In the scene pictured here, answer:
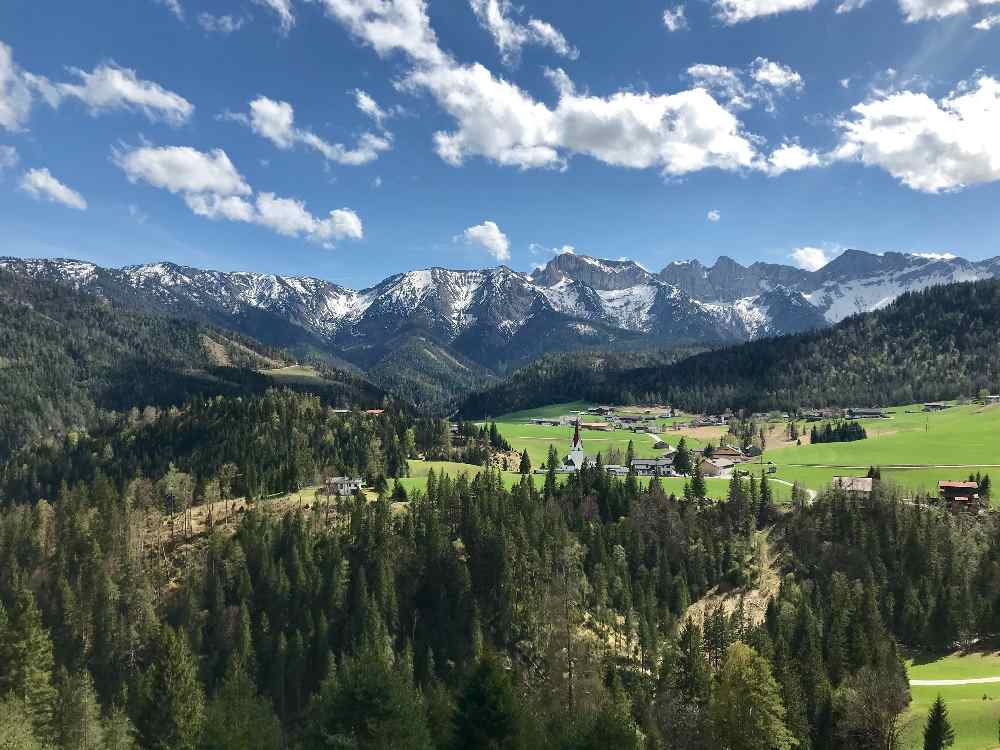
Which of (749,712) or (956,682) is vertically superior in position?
(749,712)

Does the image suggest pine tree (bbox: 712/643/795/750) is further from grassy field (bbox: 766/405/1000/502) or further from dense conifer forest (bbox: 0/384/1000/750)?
grassy field (bbox: 766/405/1000/502)

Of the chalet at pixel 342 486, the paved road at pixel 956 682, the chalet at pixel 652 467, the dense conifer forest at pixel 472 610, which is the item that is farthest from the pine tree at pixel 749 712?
the chalet at pixel 652 467

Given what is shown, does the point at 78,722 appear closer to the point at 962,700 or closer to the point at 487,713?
the point at 487,713

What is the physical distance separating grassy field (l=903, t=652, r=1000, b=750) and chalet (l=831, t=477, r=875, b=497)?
4468cm

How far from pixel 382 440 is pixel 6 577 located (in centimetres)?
10096

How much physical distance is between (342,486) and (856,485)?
111931 millimetres

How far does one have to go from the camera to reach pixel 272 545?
105 meters

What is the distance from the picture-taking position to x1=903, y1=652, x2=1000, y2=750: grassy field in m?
56.5

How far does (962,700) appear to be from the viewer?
63.9m

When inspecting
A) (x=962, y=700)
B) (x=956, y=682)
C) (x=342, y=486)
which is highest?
(x=342, y=486)

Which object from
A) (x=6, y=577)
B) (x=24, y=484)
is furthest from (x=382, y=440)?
(x=24, y=484)

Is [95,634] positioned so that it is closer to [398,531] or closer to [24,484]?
[398,531]

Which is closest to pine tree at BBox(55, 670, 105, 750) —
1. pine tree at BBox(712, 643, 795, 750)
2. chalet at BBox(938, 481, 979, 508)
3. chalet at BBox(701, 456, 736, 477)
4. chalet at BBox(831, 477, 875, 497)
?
pine tree at BBox(712, 643, 795, 750)

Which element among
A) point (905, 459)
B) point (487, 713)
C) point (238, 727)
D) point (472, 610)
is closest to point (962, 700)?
point (487, 713)
